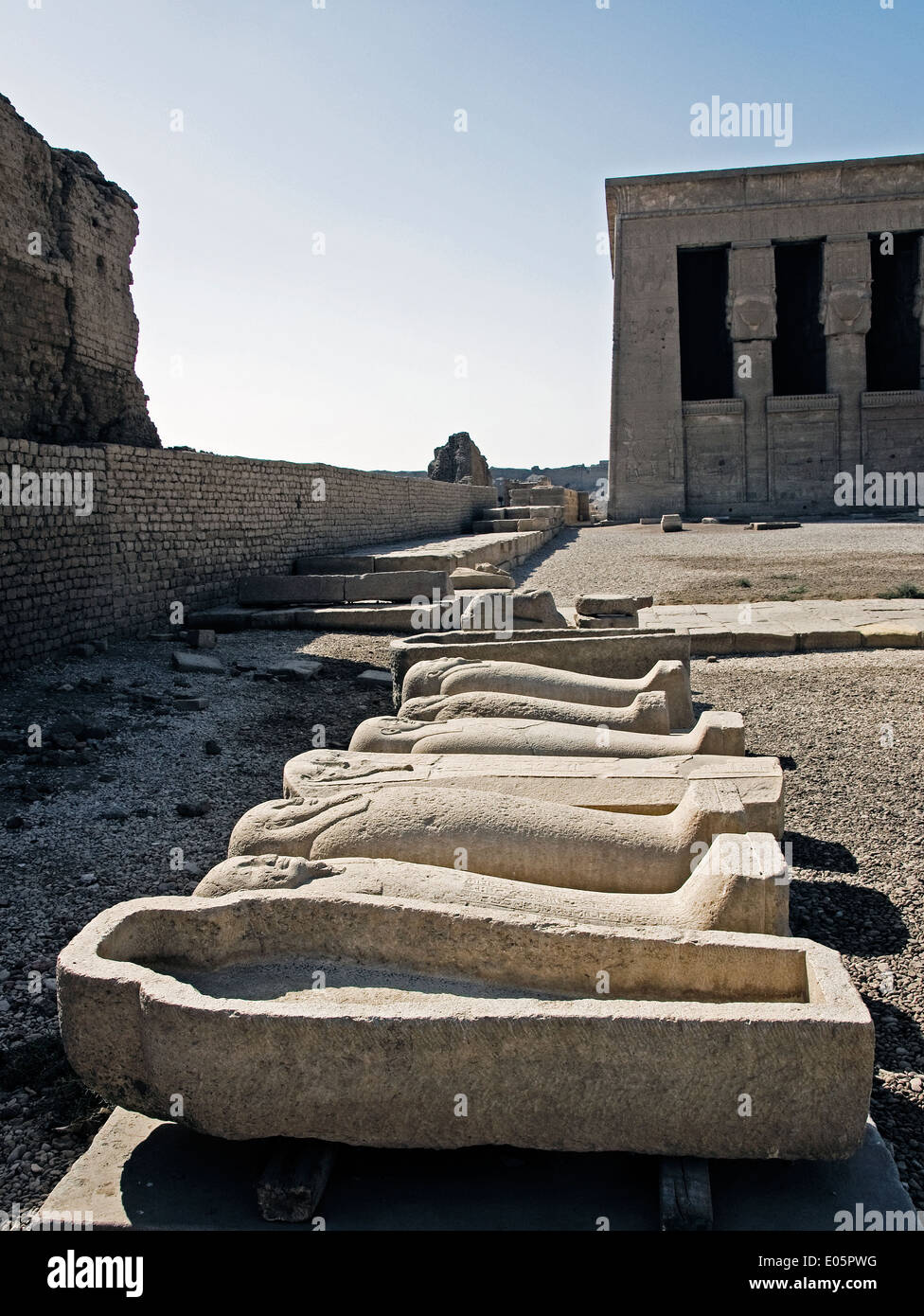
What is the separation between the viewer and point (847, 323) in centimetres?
2356

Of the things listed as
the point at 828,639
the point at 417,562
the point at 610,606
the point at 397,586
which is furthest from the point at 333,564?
the point at 828,639

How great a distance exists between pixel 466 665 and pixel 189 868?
1.65 m

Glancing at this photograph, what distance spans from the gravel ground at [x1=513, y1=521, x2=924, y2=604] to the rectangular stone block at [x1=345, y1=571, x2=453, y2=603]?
1138mm

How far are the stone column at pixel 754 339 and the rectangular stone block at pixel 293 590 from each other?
16.6 m

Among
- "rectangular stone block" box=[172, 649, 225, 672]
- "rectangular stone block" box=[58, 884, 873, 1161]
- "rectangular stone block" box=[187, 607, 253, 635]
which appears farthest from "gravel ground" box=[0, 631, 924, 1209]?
"rectangular stone block" box=[187, 607, 253, 635]

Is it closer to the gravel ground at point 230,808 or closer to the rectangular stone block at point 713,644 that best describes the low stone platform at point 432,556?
the gravel ground at point 230,808

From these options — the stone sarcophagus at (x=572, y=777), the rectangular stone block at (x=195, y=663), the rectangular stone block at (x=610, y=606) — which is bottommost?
the stone sarcophagus at (x=572, y=777)

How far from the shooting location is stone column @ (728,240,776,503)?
23.4m

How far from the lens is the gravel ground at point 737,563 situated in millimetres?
11098

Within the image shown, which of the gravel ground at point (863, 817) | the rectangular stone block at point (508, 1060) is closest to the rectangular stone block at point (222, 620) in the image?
the gravel ground at point (863, 817)

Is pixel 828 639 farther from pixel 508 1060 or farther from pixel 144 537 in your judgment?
pixel 508 1060

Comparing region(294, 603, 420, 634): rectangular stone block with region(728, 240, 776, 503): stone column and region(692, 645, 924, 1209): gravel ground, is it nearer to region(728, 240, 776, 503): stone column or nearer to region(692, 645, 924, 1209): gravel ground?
region(692, 645, 924, 1209): gravel ground
